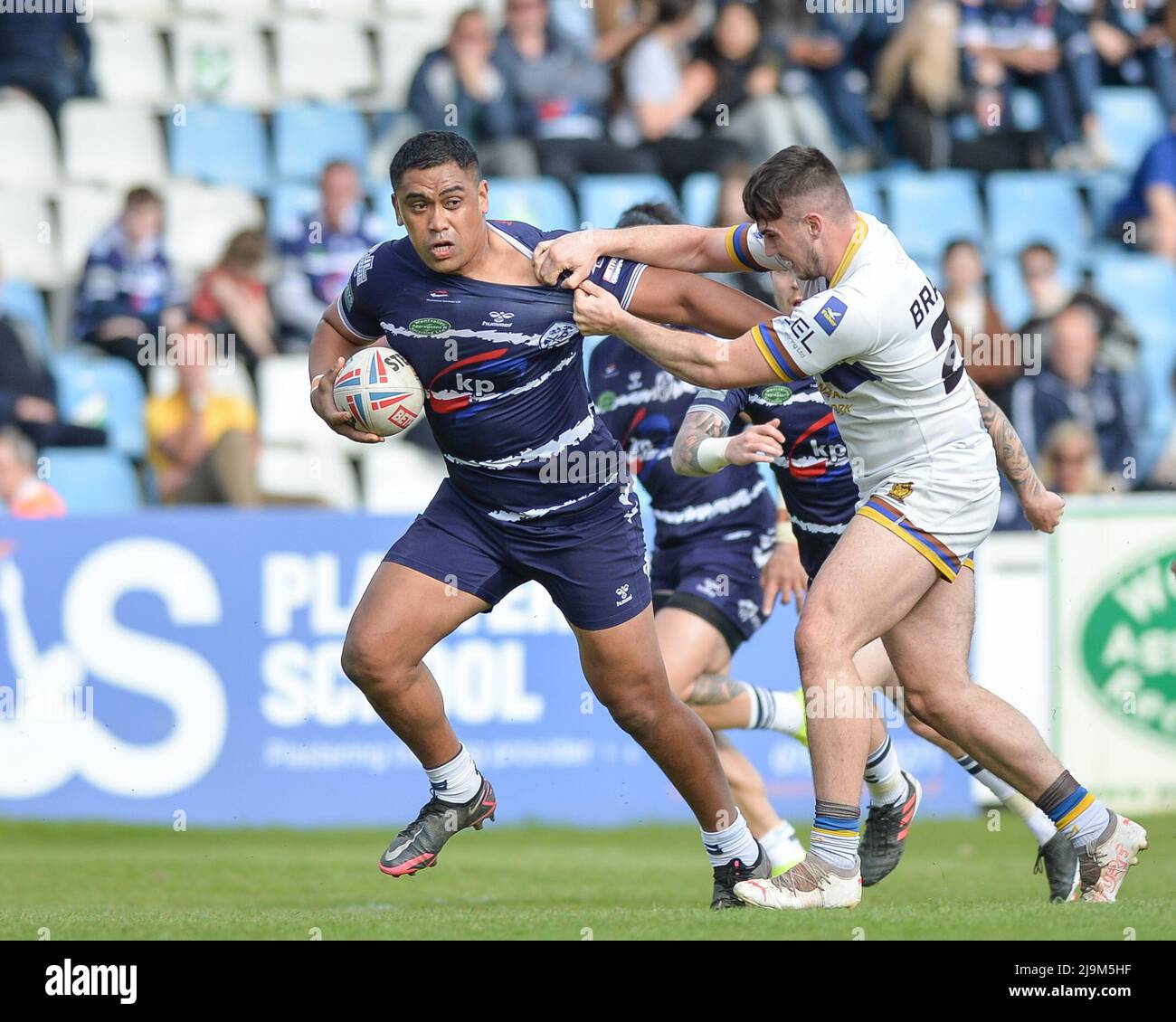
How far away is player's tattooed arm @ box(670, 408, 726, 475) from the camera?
6.95m

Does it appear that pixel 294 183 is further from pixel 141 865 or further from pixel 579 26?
pixel 141 865

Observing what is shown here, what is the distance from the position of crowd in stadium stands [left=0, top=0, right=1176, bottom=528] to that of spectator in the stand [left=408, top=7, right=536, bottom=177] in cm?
2

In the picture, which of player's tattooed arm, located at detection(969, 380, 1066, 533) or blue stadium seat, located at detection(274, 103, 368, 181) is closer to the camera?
player's tattooed arm, located at detection(969, 380, 1066, 533)

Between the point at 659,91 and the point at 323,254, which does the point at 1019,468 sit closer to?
the point at 323,254

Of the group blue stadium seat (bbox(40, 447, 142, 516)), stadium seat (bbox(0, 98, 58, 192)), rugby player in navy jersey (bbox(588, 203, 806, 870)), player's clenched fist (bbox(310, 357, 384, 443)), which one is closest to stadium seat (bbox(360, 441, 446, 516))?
blue stadium seat (bbox(40, 447, 142, 516))

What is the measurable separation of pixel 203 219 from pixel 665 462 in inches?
297

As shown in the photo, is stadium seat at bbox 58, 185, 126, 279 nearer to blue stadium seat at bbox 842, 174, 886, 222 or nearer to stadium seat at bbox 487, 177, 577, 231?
stadium seat at bbox 487, 177, 577, 231

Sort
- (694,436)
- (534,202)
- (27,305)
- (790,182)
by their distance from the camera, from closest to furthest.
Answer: (790,182) < (694,436) < (27,305) < (534,202)

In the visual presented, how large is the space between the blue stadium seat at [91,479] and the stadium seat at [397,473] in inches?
67.3

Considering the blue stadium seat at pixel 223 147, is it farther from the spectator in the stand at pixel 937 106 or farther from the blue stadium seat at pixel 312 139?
the spectator in the stand at pixel 937 106

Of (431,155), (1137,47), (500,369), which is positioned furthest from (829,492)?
(1137,47)

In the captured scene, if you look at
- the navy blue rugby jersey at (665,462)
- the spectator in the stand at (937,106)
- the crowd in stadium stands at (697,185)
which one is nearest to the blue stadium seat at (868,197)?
the crowd in stadium stands at (697,185)

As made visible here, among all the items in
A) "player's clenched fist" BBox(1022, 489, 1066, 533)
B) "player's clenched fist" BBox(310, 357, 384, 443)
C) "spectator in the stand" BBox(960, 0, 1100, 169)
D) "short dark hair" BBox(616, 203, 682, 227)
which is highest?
"spectator in the stand" BBox(960, 0, 1100, 169)

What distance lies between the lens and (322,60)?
53.7 ft
